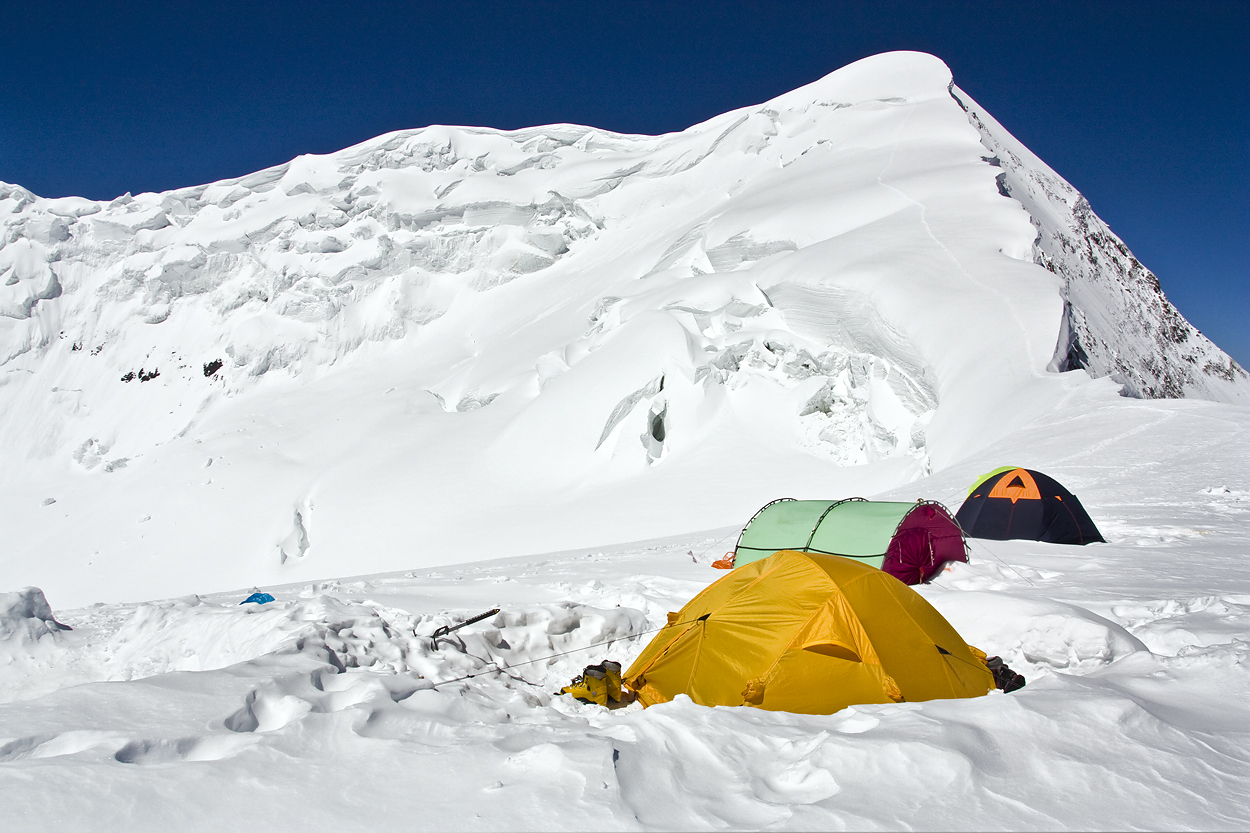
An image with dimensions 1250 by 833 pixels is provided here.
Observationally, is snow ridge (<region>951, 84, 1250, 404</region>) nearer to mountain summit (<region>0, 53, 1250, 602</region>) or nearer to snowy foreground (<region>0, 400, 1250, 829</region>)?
mountain summit (<region>0, 53, 1250, 602</region>)

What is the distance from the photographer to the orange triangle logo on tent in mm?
9453

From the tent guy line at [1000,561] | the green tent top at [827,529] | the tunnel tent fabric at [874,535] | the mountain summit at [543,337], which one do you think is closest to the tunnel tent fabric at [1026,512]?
the tent guy line at [1000,561]

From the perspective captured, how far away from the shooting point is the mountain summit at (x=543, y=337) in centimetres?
1853

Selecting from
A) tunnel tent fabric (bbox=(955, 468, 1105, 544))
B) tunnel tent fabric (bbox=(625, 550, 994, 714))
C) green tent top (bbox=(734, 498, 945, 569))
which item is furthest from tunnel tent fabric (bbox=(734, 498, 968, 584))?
tunnel tent fabric (bbox=(625, 550, 994, 714))

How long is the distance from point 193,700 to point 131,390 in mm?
41200

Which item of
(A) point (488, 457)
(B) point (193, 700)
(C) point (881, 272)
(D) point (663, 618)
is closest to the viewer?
(B) point (193, 700)

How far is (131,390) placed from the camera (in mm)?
37125

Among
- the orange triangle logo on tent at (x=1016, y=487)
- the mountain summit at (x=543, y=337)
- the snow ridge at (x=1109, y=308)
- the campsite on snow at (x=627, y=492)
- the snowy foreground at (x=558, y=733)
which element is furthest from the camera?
the snow ridge at (x=1109, y=308)

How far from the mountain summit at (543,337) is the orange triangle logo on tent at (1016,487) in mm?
5392

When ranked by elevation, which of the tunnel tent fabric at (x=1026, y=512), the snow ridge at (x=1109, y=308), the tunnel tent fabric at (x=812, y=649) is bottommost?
the tunnel tent fabric at (x=812, y=649)

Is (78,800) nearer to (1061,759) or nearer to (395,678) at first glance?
(395,678)

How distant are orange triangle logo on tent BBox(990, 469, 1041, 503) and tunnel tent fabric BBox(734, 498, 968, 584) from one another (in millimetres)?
2049

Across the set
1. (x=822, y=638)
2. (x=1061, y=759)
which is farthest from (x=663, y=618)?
(x=1061, y=759)

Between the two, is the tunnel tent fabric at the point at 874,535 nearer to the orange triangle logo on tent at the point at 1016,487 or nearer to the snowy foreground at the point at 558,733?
the snowy foreground at the point at 558,733
